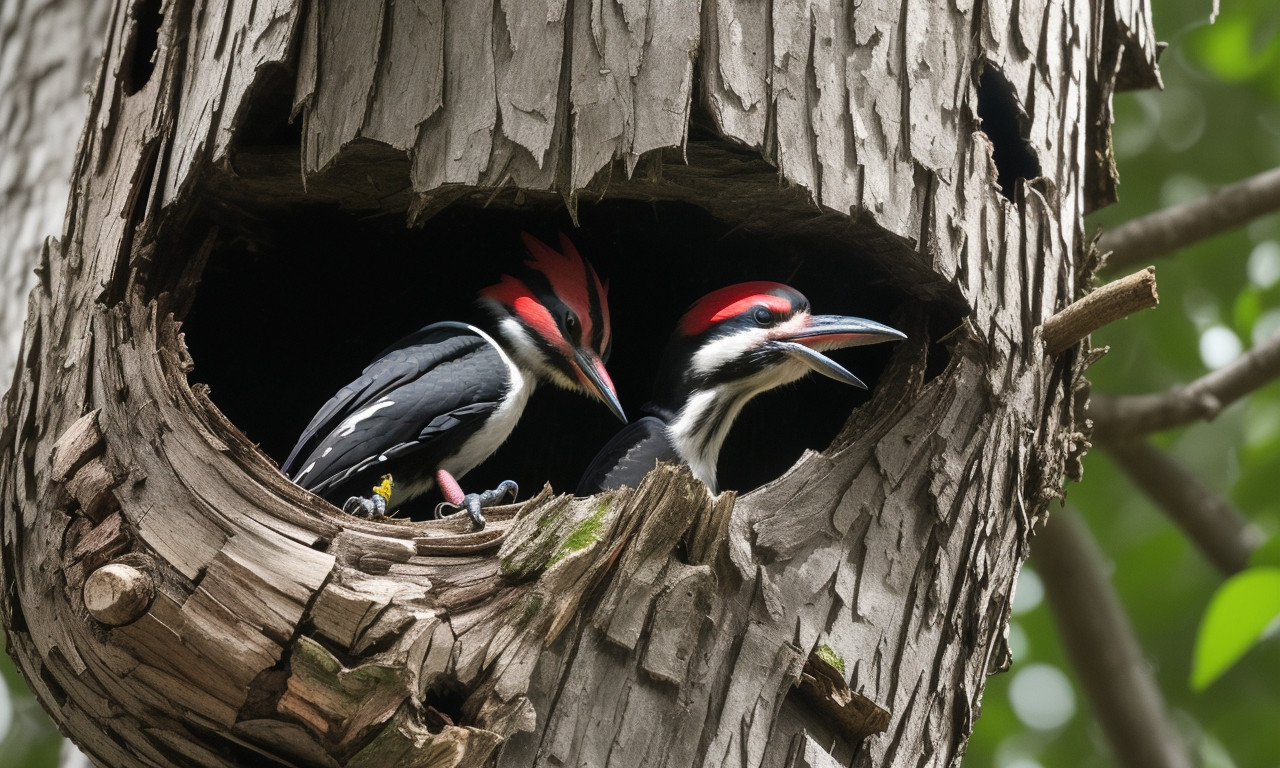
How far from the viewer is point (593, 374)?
3.50 metres

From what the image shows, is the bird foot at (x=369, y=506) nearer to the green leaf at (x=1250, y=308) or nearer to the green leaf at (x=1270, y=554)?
the green leaf at (x=1270, y=554)

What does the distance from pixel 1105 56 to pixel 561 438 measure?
2.05 metres

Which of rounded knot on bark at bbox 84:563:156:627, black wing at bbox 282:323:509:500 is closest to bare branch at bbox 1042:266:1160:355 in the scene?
black wing at bbox 282:323:509:500

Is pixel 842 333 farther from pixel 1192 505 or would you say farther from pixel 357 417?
pixel 1192 505

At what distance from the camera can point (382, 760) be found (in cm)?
215

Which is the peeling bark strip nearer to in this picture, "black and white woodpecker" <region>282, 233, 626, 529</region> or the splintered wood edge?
the splintered wood edge

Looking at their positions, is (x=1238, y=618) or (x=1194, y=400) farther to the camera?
(x=1194, y=400)

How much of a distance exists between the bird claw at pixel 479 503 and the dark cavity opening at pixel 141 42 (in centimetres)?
120

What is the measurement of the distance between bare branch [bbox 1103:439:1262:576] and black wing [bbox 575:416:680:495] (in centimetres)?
182

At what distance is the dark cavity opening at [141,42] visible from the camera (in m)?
2.96

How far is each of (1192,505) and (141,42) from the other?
3.71 metres

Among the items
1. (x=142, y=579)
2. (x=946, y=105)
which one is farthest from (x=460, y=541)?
(x=946, y=105)

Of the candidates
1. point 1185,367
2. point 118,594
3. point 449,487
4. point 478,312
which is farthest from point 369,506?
point 1185,367

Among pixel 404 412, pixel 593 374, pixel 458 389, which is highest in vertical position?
pixel 593 374
